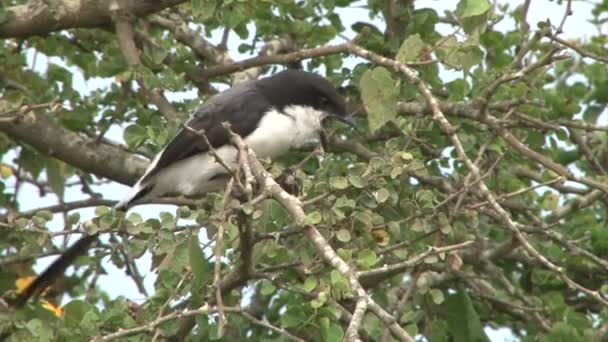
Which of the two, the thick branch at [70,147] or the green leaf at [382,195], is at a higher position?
the green leaf at [382,195]

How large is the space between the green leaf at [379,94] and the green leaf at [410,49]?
0.41ft

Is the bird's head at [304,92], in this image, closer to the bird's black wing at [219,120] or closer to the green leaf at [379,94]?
the bird's black wing at [219,120]

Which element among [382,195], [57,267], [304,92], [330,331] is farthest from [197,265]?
[304,92]

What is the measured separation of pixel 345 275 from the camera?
3.15 metres

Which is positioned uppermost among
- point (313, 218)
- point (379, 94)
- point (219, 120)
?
point (313, 218)

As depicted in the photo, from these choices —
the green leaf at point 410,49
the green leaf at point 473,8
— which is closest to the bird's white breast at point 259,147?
the green leaf at point 410,49

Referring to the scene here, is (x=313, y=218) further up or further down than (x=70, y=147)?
further up

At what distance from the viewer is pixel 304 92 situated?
5.70 metres

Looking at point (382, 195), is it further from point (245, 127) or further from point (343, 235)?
point (245, 127)

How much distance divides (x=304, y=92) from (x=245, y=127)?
35 centimetres

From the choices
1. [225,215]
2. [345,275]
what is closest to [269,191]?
[225,215]

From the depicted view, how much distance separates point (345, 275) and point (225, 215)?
465mm

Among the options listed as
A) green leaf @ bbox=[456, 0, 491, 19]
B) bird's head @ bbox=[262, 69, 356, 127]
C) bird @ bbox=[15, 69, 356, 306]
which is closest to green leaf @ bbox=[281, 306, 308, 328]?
green leaf @ bbox=[456, 0, 491, 19]

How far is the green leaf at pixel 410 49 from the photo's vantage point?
426cm
